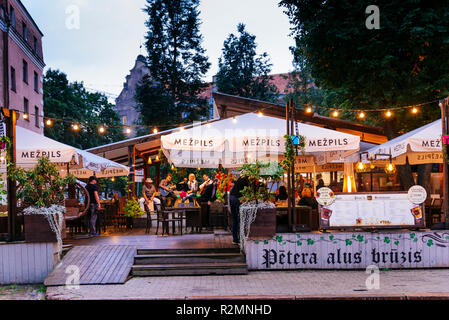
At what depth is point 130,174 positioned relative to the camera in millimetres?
15281

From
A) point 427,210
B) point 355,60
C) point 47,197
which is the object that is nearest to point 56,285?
point 47,197

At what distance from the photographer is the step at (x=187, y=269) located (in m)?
8.65

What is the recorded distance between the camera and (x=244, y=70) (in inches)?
1783

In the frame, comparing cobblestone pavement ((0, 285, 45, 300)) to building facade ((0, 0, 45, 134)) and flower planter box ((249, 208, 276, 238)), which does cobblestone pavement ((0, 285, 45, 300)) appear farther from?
building facade ((0, 0, 45, 134))

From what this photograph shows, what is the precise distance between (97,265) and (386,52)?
36.9 ft

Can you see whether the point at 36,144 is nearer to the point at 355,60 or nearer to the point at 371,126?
the point at 355,60

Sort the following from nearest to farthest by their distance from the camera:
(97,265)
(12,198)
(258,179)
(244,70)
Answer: (97,265) < (12,198) < (258,179) < (244,70)

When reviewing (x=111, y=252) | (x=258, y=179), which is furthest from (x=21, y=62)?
(x=258, y=179)

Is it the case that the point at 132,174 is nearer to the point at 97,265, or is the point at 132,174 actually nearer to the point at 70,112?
the point at 97,265

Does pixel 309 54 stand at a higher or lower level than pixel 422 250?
higher

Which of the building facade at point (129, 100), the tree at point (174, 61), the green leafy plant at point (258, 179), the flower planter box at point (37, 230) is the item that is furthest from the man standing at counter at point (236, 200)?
the building facade at point (129, 100)

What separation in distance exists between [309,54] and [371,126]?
499 cm

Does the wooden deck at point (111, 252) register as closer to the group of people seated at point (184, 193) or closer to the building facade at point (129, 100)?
the group of people seated at point (184, 193)

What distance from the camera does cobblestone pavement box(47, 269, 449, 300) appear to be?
271 inches
